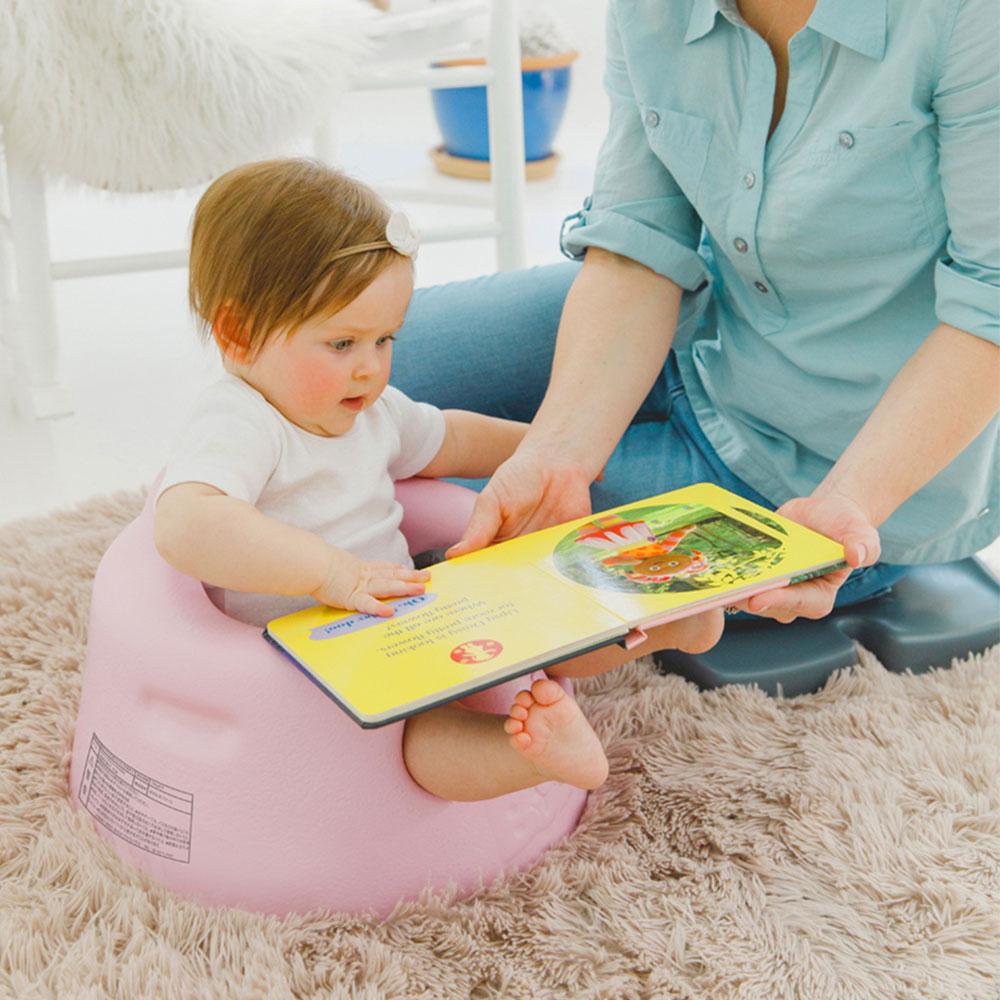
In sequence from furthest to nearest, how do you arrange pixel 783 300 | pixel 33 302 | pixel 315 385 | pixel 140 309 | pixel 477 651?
pixel 140 309 → pixel 33 302 → pixel 783 300 → pixel 315 385 → pixel 477 651

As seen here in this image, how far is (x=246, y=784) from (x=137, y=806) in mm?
97

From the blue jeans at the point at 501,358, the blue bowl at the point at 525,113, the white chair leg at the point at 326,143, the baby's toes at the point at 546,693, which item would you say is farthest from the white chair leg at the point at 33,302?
the blue bowl at the point at 525,113

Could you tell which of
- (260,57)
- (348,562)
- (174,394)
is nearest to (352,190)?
(348,562)

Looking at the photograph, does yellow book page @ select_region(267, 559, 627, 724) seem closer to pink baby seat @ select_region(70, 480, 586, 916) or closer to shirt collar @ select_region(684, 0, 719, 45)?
pink baby seat @ select_region(70, 480, 586, 916)

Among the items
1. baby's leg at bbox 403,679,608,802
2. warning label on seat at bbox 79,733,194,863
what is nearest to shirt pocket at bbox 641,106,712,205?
baby's leg at bbox 403,679,608,802

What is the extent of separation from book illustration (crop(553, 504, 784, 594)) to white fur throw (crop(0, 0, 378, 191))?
34.7 inches

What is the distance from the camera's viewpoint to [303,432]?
0.93 metres

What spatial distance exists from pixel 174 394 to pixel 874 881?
127 centimetres

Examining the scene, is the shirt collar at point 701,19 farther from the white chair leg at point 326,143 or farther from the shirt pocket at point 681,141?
the white chair leg at point 326,143

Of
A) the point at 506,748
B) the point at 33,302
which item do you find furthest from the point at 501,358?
the point at 33,302

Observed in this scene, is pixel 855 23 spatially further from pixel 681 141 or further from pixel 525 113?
pixel 525 113

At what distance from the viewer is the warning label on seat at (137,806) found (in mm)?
881

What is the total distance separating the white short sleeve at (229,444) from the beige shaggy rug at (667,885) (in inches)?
10.6

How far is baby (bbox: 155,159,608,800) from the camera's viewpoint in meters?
0.84
